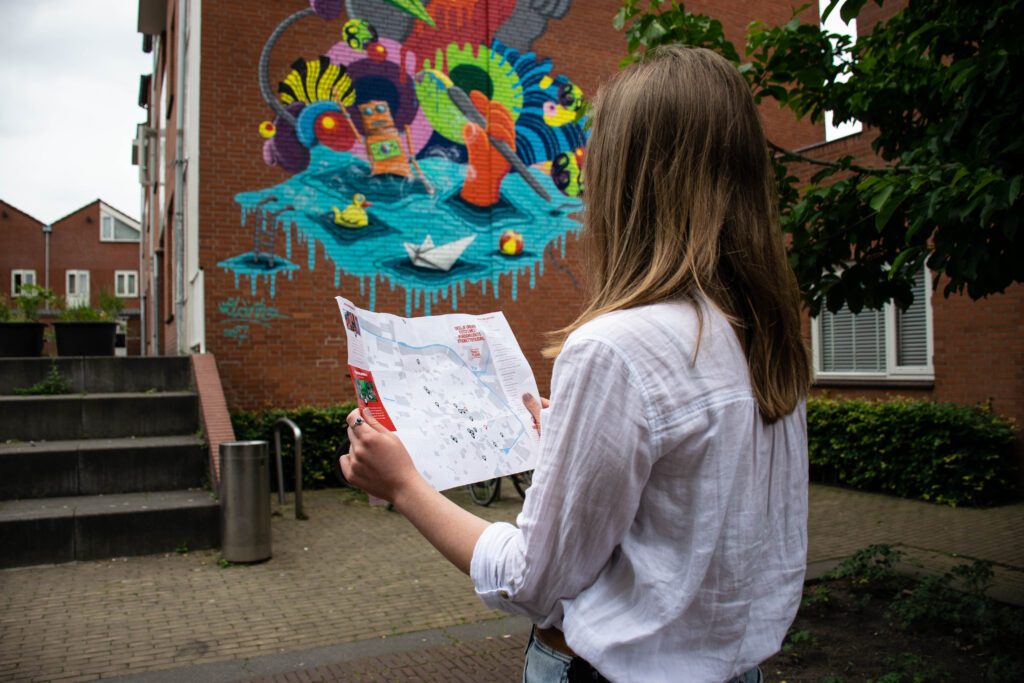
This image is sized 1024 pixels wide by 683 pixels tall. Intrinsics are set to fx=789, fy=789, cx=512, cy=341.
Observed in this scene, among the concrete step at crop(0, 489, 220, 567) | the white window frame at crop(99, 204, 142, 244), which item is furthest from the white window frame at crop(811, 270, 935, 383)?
the white window frame at crop(99, 204, 142, 244)

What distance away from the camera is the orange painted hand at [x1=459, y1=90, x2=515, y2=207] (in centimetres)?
1235

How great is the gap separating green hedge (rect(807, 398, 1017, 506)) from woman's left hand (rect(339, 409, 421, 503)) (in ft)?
30.9

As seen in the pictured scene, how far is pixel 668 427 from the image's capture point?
116cm

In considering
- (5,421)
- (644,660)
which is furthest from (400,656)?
(5,421)

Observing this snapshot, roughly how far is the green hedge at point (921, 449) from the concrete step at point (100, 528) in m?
7.91

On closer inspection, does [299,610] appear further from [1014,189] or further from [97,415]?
[1014,189]

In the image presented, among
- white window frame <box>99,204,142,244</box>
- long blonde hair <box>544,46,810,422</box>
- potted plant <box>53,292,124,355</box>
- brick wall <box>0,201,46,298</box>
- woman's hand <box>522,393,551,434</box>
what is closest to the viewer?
long blonde hair <box>544,46,810,422</box>

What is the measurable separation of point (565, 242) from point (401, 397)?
11611 millimetres

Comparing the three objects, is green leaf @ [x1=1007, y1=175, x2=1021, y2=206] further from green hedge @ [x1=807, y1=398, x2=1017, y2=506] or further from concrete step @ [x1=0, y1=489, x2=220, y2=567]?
green hedge @ [x1=807, y1=398, x2=1017, y2=506]

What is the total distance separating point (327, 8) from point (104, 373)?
19.7ft

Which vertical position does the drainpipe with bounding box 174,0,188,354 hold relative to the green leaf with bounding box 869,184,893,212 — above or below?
above

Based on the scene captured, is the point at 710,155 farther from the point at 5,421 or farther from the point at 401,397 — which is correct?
the point at 5,421

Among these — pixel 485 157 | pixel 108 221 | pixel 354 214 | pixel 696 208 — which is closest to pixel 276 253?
pixel 354 214
